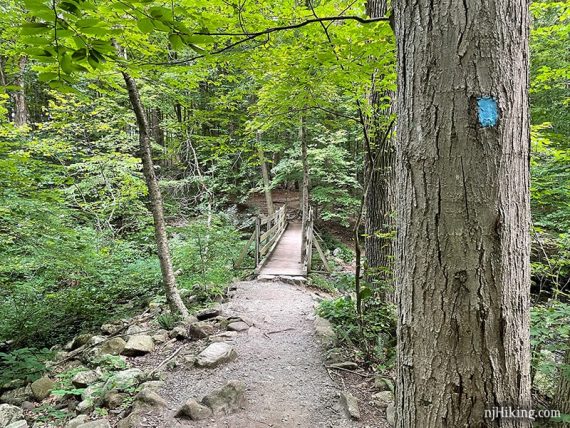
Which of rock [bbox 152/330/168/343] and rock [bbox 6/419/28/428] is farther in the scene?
rock [bbox 152/330/168/343]

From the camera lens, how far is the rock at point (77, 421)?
2.80m

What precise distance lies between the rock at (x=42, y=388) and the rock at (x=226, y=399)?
6.27 ft

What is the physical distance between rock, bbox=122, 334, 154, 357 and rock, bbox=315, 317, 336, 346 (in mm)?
2274

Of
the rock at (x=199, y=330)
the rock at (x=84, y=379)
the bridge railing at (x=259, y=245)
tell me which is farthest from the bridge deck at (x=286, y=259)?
the rock at (x=84, y=379)

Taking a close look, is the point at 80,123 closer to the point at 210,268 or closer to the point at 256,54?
the point at 210,268

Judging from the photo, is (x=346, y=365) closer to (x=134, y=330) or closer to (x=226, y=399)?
(x=226, y=399)

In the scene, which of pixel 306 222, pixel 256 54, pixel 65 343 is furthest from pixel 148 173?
pixel 306 222

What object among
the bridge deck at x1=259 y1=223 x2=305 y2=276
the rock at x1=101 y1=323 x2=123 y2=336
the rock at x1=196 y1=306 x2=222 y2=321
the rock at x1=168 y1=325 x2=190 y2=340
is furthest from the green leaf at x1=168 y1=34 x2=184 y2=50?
the bridge deck at x1=259 y1=223 x2=305 y2=276

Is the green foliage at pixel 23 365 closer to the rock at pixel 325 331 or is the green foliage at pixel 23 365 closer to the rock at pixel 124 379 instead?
the rock at pixel 124 379

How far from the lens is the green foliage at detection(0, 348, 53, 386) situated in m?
4.05

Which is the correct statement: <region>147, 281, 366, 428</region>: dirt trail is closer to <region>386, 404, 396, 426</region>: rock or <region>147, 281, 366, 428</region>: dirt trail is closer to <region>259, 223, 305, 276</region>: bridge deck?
<region>386, 404, 396, 426</region>: rock

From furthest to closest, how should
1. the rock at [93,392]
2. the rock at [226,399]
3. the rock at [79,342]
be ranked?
1. the rock at [79,342]
2. the rock at [93,392]
3. the rock at [226,399]

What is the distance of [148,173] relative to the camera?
4898mm

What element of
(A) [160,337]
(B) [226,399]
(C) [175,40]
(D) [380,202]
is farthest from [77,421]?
(D) [380,202]
